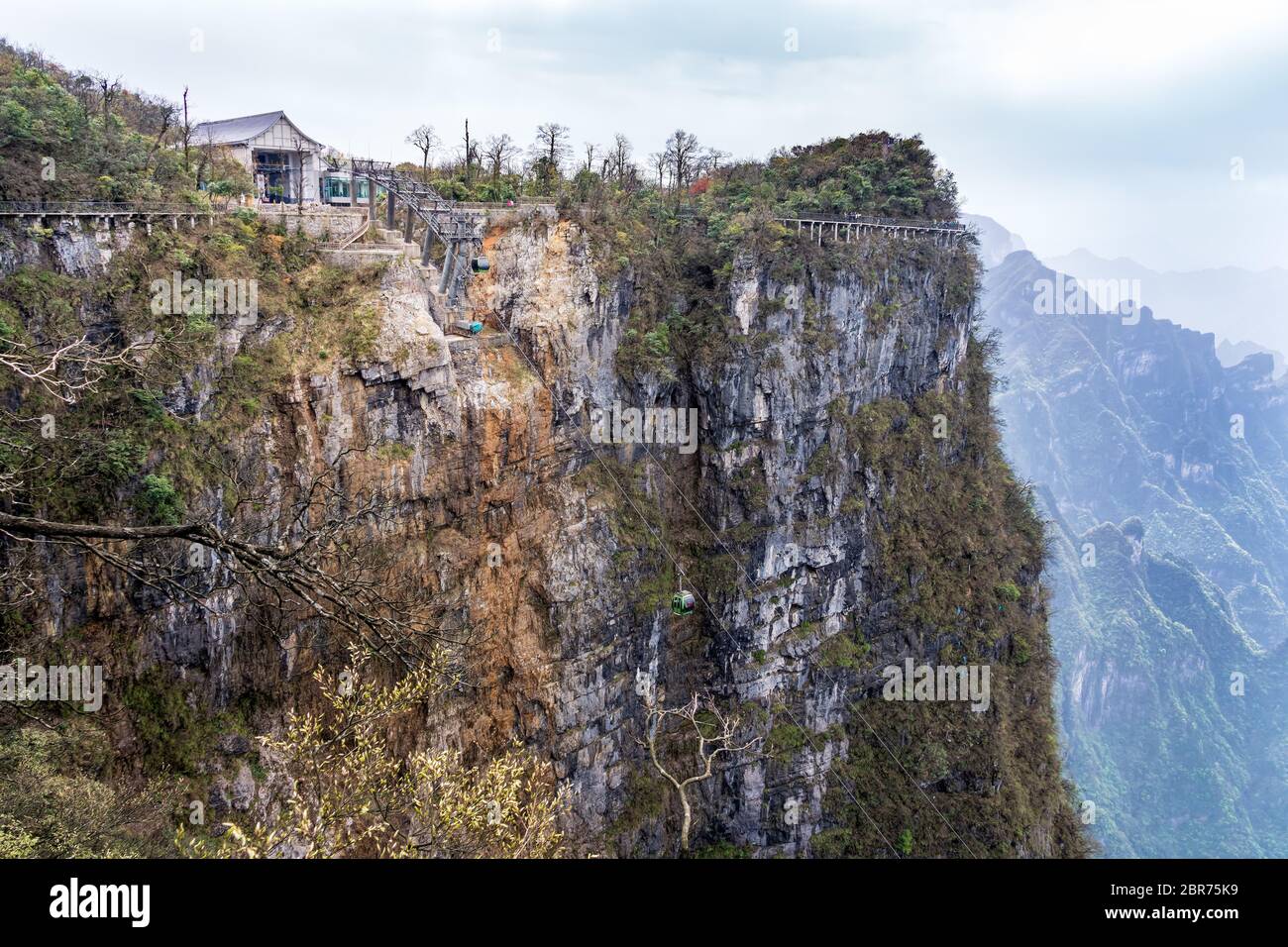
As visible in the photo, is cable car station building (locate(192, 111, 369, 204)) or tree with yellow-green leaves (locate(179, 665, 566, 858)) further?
cable car station building (locate(192, 111, 369, 204))

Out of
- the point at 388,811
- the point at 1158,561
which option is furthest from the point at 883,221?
the point at 1158,561

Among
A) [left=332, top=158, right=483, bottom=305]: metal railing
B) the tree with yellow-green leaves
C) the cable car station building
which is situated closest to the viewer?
the tree with yellow-green leaves

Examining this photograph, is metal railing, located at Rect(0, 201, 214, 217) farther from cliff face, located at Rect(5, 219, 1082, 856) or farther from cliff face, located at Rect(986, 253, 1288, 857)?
cliff face, located at Rect(986, 253, 1288, 857)

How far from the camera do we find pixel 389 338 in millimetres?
23297

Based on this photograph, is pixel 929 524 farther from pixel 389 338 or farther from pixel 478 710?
pixel 389 338

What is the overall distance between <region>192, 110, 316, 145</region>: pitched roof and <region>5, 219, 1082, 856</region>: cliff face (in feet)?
32.1

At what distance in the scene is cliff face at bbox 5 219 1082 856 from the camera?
21.7m

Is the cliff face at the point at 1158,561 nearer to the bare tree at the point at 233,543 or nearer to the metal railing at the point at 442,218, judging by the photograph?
the metal railing at the point at 442,218

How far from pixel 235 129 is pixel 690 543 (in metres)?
23.3

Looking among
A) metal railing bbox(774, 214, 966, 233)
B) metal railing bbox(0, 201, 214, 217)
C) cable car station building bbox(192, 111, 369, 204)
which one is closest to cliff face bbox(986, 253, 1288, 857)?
metal railing bbox(774, 214, 966, 233)

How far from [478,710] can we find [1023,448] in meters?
140

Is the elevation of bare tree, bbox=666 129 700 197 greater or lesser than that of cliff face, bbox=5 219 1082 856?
greater

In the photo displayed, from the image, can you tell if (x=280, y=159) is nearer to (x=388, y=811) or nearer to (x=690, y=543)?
(x=690, y=543)

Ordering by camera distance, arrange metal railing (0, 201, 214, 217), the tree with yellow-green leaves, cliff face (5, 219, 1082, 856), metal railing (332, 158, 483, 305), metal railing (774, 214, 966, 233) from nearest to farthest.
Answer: the tree with yellow-green leaves, metal railing (0, 201, 214, 217), cliff face (5, 219, 1082, 856), metal railing (332, 158, 483, 305), metal railing (774, 214, 966, 233)
